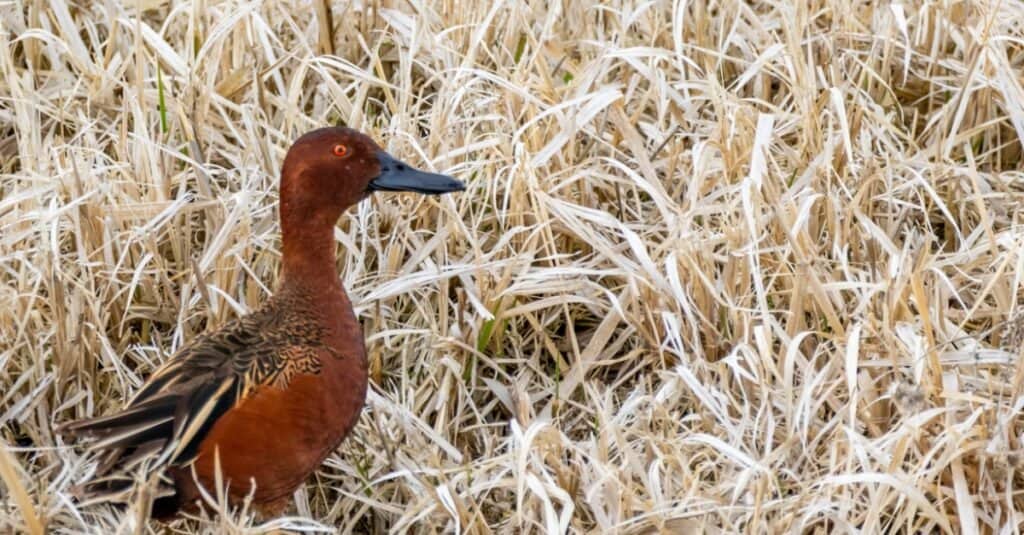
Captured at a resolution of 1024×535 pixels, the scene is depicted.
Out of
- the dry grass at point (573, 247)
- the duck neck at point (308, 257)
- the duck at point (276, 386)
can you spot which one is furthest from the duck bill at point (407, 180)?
the dry grass at point (573, 247)

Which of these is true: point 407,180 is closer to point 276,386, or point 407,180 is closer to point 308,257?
point 308,257

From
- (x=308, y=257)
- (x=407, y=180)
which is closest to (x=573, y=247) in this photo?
(x=407, y=180)

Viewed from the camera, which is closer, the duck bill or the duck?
the duck

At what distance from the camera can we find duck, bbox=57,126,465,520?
326 centimetres

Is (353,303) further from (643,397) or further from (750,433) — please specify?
(750,433)

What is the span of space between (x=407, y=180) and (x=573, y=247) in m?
0.55

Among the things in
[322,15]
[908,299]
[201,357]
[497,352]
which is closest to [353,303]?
[497,352]

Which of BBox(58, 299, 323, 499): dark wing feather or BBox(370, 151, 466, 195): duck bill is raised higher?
BBox(370, 151, 466, 195): duck bill

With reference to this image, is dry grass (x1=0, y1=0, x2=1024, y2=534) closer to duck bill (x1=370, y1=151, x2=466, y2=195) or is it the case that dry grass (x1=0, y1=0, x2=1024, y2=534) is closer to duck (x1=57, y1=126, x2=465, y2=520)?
duck (x1=57, y1=126, x2=465, y2=520)

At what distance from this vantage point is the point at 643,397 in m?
3.61

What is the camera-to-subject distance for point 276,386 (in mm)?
3344

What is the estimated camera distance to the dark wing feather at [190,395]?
3250 mm

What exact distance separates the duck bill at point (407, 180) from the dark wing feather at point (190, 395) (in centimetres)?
34

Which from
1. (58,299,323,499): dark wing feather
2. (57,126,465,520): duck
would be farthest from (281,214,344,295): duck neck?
(58,299,323,499): dark wing feather
